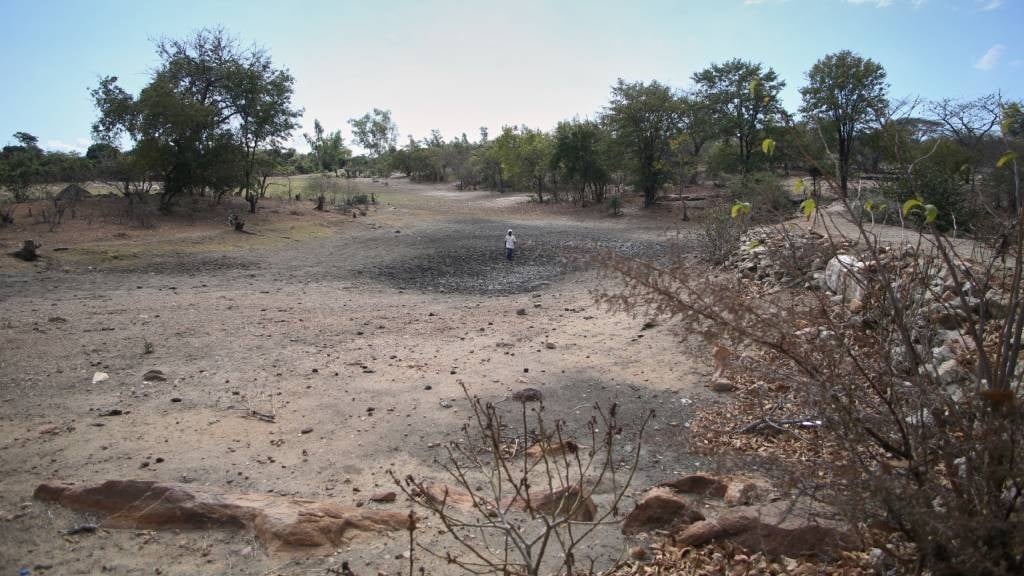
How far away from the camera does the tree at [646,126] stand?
91.9ft

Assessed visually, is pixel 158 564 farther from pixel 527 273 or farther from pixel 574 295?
pixel 527 273

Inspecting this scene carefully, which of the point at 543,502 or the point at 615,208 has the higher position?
the point at 615,208

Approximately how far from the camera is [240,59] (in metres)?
25.7

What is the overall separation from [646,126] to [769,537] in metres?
27.4

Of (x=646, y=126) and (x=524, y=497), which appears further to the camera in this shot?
(x=646, y=126)

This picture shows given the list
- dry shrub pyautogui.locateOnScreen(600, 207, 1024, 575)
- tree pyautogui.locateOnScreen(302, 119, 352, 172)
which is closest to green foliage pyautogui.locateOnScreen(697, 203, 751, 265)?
dry shrub pyautogui.locateOnScreen(600, 207, 1024, 575)

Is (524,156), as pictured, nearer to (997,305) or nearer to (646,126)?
(646,126)

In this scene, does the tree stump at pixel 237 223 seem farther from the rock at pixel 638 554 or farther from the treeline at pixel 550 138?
the rock at pixel 638 554

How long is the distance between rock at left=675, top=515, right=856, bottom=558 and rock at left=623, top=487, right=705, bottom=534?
0.66 ft

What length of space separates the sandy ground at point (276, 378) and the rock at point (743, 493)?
571mm

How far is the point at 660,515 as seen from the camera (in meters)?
3.36

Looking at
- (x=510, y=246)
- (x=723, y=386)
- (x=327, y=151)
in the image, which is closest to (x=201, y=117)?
(x=510, y=246)

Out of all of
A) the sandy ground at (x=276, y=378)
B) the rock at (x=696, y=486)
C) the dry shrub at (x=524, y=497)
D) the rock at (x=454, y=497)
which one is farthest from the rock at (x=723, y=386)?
the rock at (x=454, y=497)

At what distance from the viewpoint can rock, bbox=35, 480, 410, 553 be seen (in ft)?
10.7
